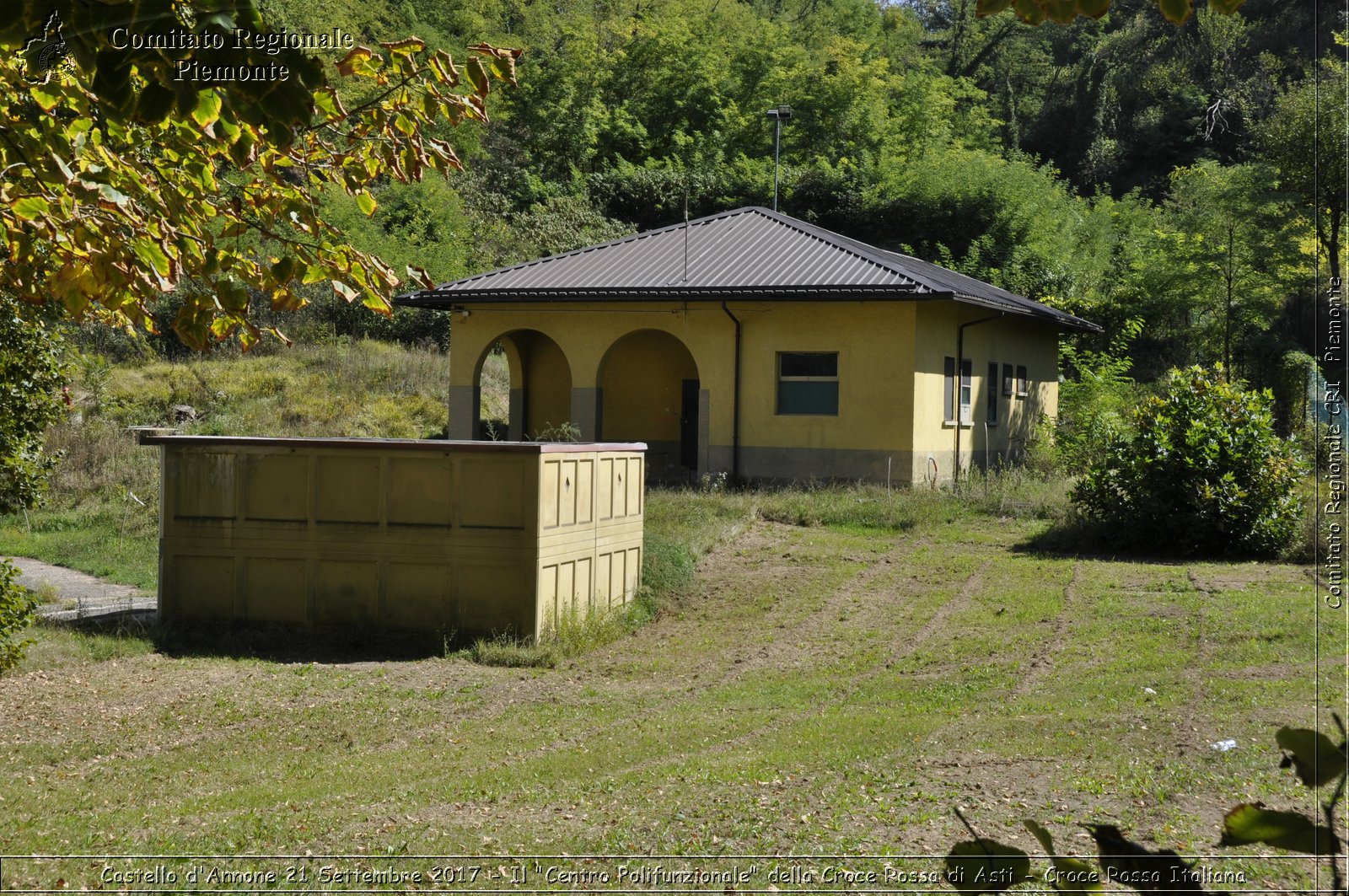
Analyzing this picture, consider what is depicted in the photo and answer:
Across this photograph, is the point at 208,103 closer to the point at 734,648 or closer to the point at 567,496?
the point at 567,496

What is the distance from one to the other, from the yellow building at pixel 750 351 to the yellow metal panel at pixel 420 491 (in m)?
11.0

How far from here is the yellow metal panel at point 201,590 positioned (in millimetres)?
11820

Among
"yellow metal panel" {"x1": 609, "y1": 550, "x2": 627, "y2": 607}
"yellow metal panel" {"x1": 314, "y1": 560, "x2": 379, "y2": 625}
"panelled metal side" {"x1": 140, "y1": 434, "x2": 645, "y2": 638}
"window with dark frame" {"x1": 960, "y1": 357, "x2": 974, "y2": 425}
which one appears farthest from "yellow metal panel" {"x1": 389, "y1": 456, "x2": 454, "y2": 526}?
"window with dark frame" {"x1": 960, "y1": 357, "x2": 974, "y2": 425}


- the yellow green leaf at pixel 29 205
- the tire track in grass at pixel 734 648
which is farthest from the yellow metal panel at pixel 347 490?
the yellow green leaf at pixel 29 205

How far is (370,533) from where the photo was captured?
457 inches

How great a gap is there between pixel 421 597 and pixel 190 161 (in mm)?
5692

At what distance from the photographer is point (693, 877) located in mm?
5020

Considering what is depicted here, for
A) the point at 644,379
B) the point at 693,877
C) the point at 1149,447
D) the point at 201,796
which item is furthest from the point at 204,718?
the point at 644,379

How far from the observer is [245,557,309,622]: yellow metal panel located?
11688 millimetres

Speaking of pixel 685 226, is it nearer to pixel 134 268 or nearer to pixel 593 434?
pixel 593 434

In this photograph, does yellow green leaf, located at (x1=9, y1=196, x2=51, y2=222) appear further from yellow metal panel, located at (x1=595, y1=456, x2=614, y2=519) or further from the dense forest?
the dense forest

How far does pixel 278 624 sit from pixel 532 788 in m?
5.95

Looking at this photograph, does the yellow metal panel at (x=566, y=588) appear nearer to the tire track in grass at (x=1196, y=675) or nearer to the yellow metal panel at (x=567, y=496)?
the yellow metal panel at (x=567, y=496)

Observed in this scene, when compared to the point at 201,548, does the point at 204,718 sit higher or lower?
lower
